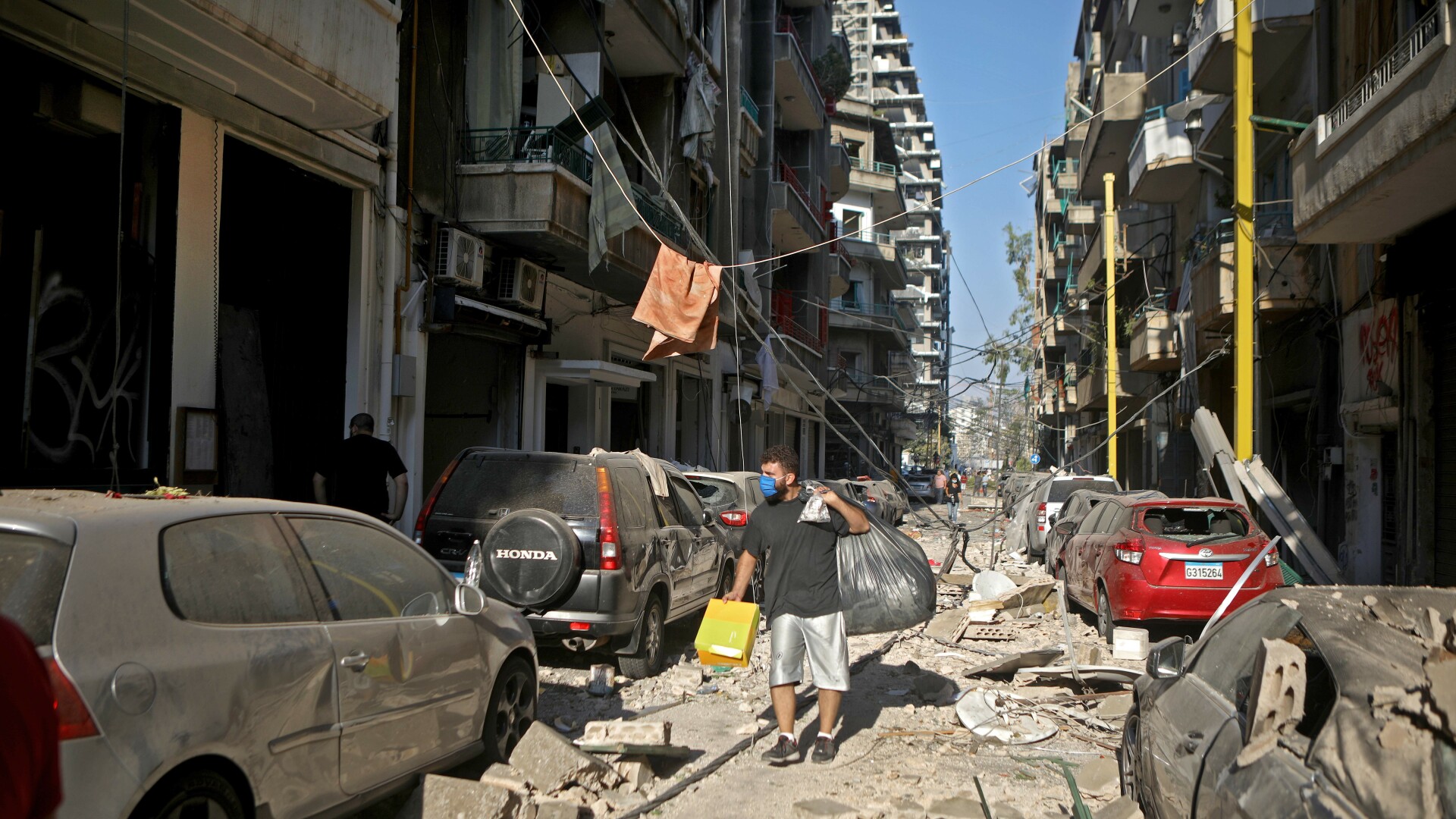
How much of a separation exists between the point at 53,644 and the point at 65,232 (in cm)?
602

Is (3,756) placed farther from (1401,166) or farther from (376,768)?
(1401,166)

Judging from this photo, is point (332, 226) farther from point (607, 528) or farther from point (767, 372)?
point (767, 372)

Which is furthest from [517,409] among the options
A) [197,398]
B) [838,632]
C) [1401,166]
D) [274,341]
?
[1401,166]

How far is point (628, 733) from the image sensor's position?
5.71 m

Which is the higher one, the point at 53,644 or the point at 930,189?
the point at 930,189

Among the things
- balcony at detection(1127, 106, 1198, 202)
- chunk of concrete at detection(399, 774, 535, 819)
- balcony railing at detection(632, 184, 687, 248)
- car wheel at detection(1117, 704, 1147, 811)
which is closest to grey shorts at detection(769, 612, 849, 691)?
car wheel at detection(1117, 704, 1147, 811)

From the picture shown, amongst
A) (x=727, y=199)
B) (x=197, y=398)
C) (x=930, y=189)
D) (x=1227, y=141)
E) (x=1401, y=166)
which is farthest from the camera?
(x=930, y=189)

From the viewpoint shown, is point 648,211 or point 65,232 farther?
point 648,211

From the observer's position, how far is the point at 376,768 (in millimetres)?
4398

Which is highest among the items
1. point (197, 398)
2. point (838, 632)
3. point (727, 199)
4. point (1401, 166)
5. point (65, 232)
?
point (727, 199)

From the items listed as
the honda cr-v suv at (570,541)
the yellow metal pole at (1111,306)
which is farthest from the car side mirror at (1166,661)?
the yellow metal pole at (1111,306)

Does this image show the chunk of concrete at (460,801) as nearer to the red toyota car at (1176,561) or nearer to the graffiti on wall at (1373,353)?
the red toyota car at (1176,561)

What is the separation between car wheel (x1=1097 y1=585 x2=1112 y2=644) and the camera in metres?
11.0

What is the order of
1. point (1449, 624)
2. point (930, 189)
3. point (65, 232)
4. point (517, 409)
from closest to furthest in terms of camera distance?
1. point (1449, 624)
2. point (65, 232)
3. point (517, 409)
4. point (930, 189)
